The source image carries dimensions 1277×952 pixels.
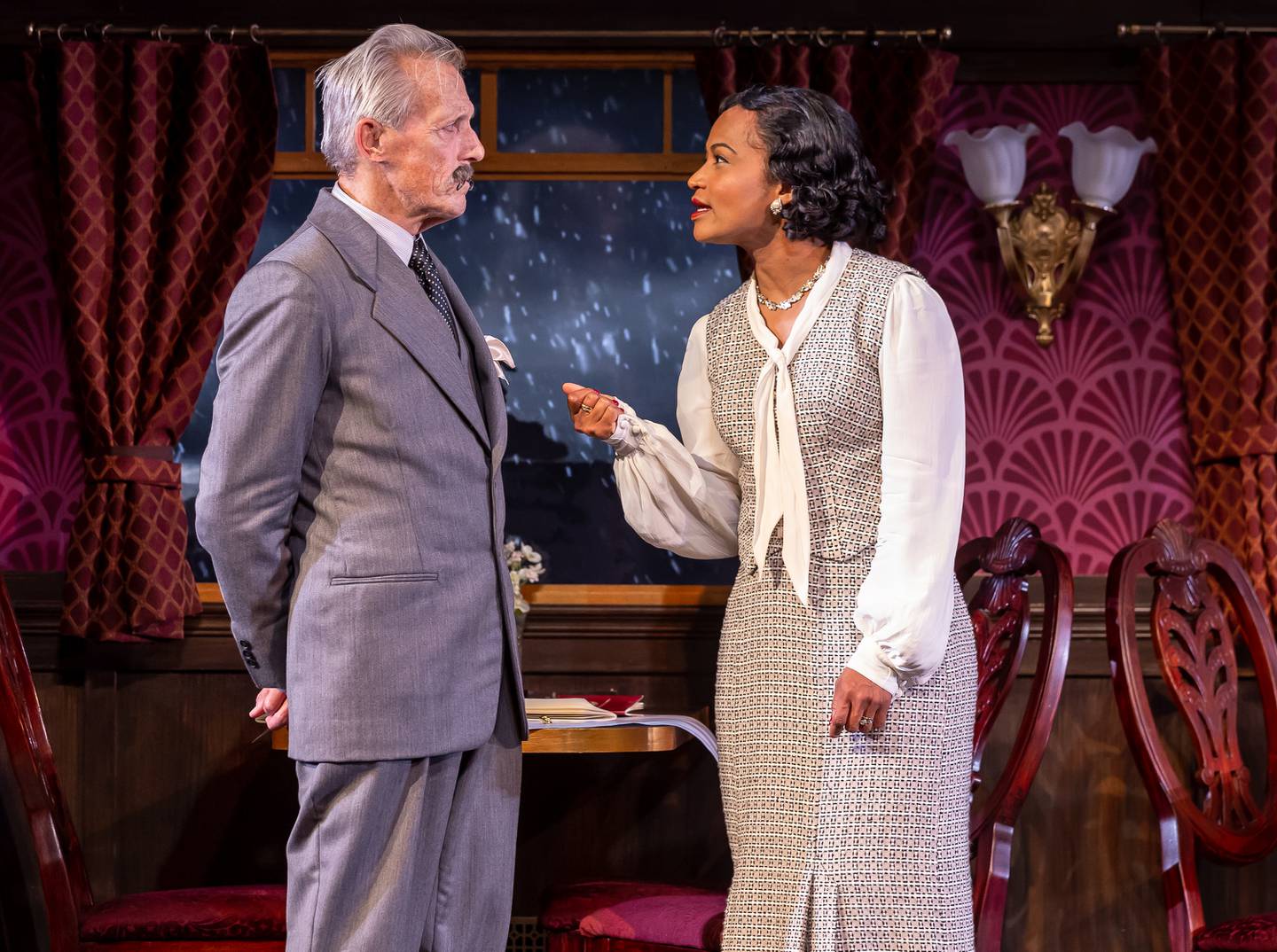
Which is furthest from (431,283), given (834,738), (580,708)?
(580,708)

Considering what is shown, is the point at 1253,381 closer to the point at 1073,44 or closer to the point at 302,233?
the point at 1073,44

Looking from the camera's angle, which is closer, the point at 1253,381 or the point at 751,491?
the point at 751,491

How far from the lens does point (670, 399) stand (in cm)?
382

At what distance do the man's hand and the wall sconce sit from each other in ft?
7.87

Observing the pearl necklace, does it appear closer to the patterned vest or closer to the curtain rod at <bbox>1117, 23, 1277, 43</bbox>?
the patterned vest

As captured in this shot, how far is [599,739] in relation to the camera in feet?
8.97

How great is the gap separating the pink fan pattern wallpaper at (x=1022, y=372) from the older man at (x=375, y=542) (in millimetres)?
2038

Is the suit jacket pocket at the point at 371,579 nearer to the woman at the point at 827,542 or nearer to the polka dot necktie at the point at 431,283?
the polka dot necktie at the point at 431,283

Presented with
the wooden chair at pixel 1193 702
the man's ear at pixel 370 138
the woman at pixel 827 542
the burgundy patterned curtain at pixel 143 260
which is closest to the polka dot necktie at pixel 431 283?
the man's ear at pixel 370 138

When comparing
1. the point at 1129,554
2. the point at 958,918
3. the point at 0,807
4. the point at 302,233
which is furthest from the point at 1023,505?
the point at 0,807

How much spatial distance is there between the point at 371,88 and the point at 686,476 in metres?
0.99

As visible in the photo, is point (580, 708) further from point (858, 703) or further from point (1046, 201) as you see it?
point (1046, 201)

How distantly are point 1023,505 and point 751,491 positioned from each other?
1.46 m

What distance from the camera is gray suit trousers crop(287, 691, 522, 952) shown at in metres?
1.77
